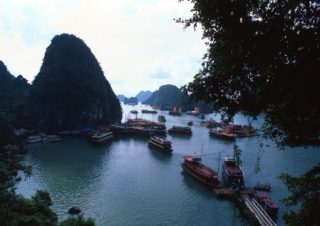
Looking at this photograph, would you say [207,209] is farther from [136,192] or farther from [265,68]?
[265,68]

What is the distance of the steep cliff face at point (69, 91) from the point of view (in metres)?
110

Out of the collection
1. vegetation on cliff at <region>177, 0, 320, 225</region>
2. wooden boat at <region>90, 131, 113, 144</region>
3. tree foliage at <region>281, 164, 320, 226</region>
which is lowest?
wooden boat at <region>90, 131, 113, 144</region>

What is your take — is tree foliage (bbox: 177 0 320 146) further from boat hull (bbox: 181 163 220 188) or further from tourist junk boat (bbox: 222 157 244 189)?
boat hull (bbox: 181 163 220 188)

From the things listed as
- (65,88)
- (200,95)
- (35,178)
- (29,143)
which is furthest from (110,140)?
(200,95)

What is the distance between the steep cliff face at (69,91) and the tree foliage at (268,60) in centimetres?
10199

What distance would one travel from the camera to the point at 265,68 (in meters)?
9.99

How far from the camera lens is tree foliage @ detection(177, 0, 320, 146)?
9211 millimetres

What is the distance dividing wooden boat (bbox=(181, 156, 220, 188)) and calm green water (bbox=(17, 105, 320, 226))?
1362mm

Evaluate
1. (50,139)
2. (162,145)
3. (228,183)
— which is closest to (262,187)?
(228,183)

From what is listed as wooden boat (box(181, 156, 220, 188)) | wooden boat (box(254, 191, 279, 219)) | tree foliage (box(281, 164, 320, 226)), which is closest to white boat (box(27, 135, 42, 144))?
wooden boat (box(181, 156, 220, 188))

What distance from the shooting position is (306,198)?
10.2 meters

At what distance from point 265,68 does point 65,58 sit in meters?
125

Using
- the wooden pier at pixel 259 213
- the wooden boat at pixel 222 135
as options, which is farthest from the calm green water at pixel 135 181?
the wooden boat at pixel 222 135

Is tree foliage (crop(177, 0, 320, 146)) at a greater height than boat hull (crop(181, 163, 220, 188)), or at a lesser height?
greater
